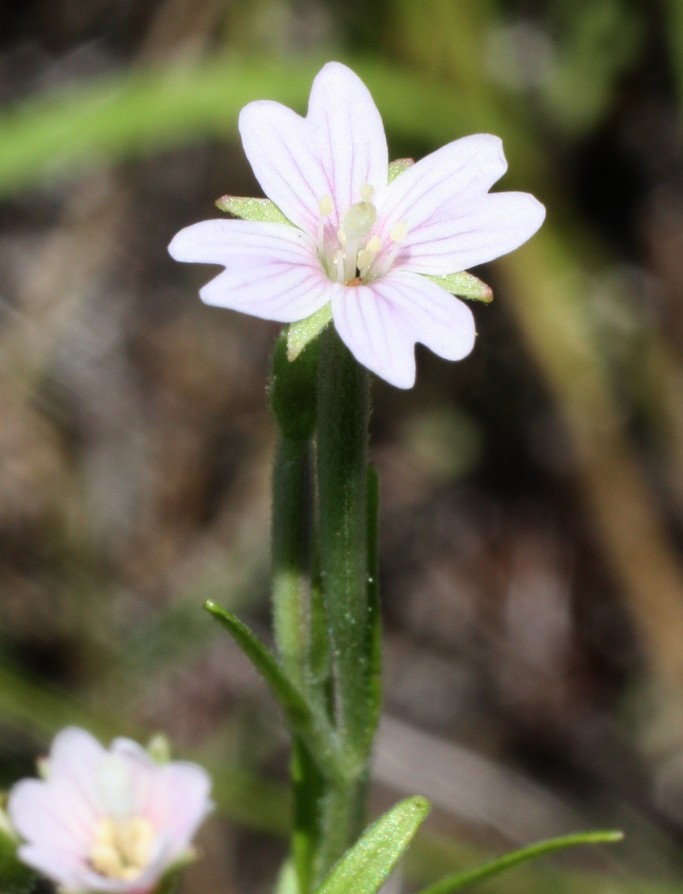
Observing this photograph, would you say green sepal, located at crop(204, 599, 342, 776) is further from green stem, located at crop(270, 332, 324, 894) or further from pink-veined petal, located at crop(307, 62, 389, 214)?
pink-veined petal, located at crop(307, 62, 389, 214)

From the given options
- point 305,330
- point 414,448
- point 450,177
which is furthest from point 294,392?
point 414,448

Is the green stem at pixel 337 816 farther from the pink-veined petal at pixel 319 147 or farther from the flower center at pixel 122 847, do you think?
the pink-veined petal at pixel 319 147

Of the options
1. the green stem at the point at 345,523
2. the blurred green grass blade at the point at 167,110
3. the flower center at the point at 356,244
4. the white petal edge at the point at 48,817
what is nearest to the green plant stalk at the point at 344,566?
the green stem at the point at 345,523

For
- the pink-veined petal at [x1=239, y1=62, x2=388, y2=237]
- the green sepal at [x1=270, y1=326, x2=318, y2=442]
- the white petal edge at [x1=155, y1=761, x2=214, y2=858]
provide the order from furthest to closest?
the pink-veined petal at [x1=239, y1=62, x2=388, y2=237], the green sepal at [x1=270, y1=326, x2=318, y2=442], the white petal edge at [x1=155, y1=761, x2=214, y2=858]

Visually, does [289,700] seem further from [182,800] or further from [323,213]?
[323,213]

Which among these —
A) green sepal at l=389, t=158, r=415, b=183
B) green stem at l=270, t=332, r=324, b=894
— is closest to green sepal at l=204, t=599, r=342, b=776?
green stem at l=270, t=332, r=324, b=894

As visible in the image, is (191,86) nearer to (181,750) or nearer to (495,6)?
(495,6)

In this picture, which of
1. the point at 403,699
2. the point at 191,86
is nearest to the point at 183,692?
the point at 403,699
